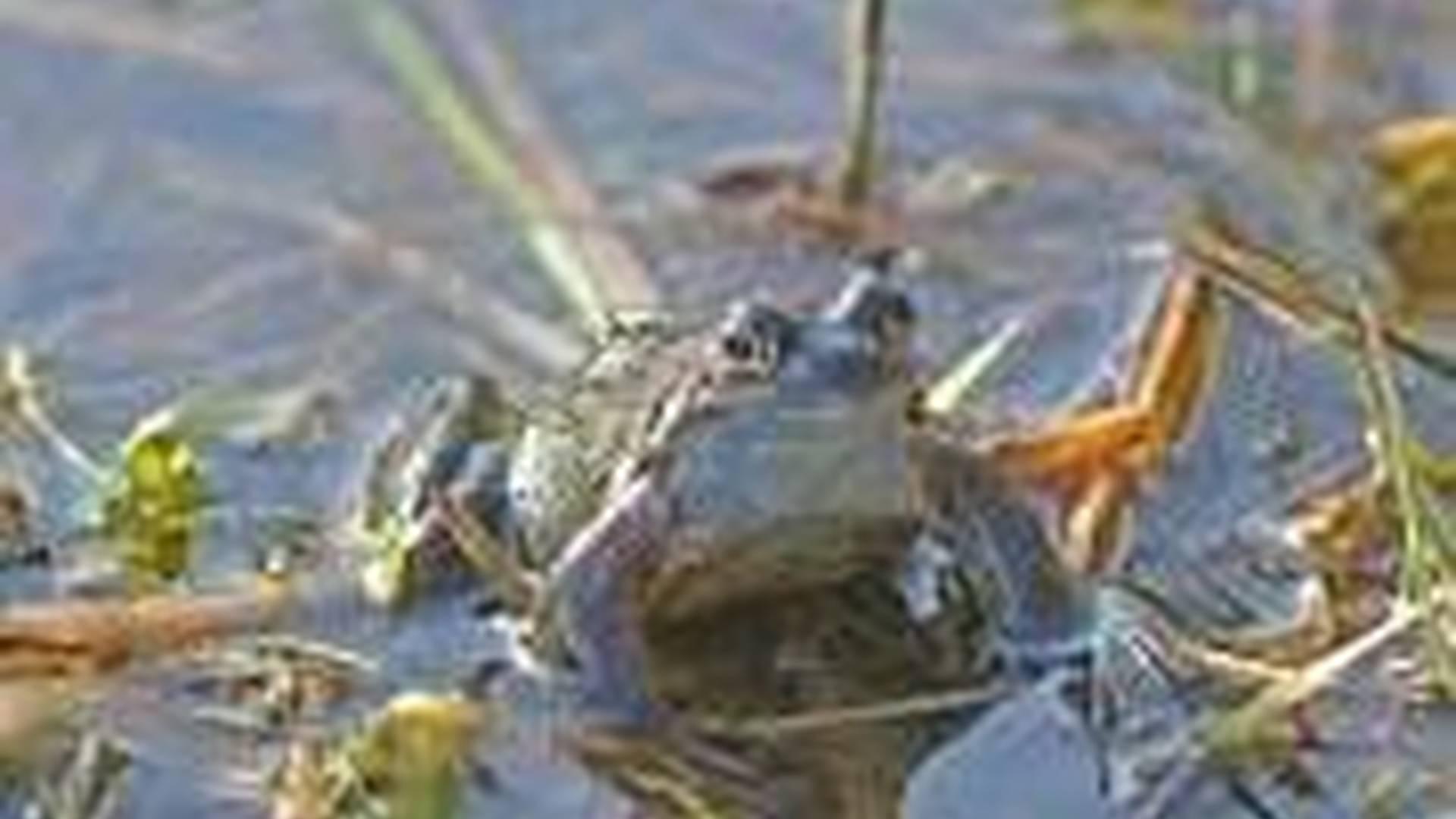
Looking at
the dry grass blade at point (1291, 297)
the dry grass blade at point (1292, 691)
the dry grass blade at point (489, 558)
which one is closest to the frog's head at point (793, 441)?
the dry grass blade at point (489, 558)

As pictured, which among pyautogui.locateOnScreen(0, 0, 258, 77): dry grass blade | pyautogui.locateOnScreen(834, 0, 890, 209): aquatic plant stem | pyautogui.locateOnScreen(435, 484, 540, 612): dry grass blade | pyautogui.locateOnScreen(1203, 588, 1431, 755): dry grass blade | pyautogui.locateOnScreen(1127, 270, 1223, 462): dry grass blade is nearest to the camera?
pyautogui.locateOnScreen(1203, 588, 1431, 755): dry grass blade

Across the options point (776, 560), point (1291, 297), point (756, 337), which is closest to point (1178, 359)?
point (1291, 297)

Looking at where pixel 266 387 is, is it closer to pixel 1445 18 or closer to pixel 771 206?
pixel 771 206

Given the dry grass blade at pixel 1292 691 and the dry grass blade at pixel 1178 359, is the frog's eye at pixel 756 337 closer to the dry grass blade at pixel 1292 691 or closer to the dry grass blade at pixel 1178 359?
the dry grass blade at pixel 1292 691

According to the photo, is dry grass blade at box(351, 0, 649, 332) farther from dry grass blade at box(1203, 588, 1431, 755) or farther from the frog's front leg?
dry grass blade at box(1203, 588, 1431, 755)

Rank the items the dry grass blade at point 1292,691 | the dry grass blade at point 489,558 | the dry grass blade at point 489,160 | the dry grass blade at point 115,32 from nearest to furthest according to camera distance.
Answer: the dry grass blade at point 1292,691 → the dry grass blade at point 489,558 → the dry grass blade at point 489,160 → the dry grass blade at point 115,32

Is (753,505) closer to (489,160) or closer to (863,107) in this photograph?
(863,107)

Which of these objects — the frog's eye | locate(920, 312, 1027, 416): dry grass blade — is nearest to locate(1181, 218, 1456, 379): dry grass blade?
locate(920, 312, 1027, 416): dry grass blade
